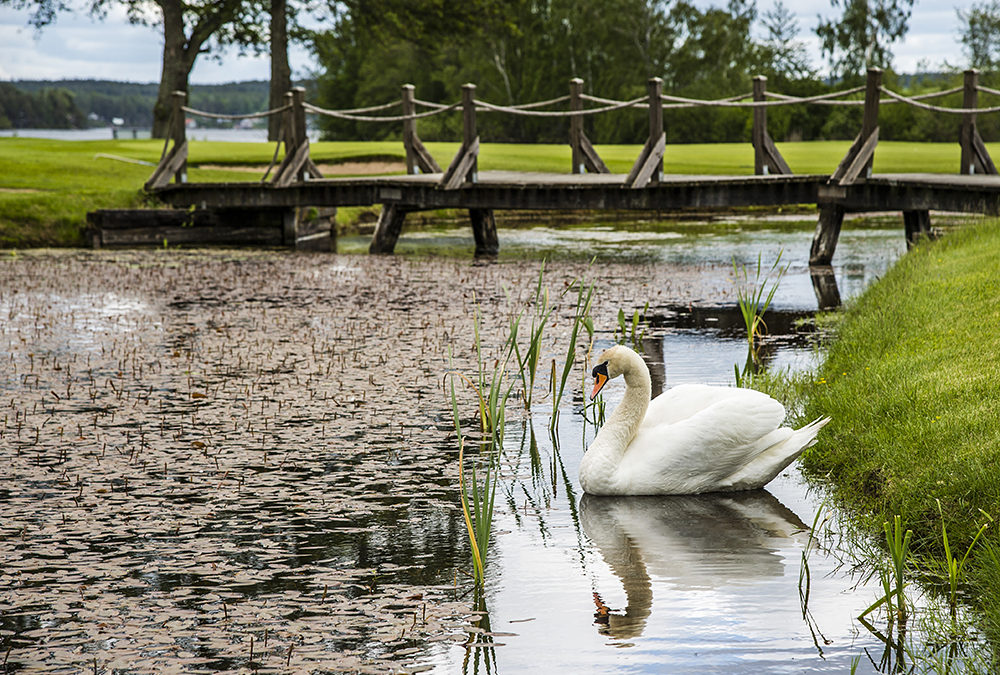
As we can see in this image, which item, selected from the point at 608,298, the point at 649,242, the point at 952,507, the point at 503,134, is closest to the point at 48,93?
the point at 503,134

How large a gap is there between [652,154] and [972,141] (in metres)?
5.06

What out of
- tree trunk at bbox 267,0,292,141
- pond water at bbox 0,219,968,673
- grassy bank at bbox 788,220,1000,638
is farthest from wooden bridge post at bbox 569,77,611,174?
tree trunk at bbox 267,0,292,141

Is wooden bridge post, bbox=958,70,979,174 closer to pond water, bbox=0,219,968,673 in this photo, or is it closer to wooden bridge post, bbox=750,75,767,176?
wooden bridge post, bbox=750,75,767,176

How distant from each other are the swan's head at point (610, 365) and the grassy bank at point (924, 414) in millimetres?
1307

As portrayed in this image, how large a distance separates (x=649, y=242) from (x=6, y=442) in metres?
16.0

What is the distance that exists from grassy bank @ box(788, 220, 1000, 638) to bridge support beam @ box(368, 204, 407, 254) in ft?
36.8

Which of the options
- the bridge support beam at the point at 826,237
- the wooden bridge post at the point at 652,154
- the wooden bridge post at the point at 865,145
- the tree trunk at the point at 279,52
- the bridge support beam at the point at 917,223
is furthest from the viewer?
the tree trunk at the point at 279,52

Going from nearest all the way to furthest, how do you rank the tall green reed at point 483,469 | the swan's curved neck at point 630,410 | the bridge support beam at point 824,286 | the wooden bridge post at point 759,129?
the tall green reed at point 483,469 < the swan's curved neck at point 630,410 < the bridge support beam at point 824,286 < the wooden bridge post at point 759,129

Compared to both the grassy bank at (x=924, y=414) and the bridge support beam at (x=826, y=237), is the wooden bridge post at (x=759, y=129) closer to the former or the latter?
the bridge support beam at (x=826, y=237)

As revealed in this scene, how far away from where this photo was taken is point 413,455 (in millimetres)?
7094

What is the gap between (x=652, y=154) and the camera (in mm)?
17750

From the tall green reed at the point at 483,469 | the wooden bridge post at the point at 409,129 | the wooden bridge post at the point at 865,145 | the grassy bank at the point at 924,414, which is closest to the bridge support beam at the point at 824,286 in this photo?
the wooden bridge post at the point at 865,145

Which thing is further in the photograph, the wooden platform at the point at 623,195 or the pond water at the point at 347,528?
the wooden platform at the point at 623,195

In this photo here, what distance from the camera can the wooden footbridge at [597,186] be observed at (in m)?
16.5
